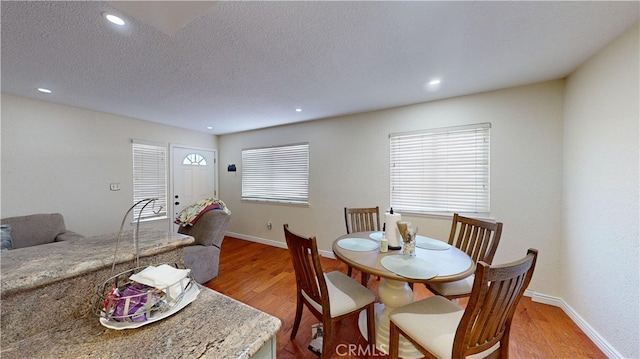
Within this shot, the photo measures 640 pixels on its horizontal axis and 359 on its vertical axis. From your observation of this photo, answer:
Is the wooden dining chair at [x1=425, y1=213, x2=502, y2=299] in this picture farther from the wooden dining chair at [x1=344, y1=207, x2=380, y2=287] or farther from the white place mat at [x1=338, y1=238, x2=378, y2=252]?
the wooden dining chair at [x1=344, y1=207, x2=380, y2=287]

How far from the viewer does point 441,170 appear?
2822 millimetres

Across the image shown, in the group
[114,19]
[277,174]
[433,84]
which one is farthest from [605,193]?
[277,174]

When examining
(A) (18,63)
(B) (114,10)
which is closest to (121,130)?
(A) (18,63)

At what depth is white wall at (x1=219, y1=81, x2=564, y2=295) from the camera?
2305mm

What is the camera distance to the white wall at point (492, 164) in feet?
7.56

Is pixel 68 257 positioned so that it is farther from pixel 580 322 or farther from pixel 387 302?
pixel 580 322

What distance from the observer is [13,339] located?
647 mm

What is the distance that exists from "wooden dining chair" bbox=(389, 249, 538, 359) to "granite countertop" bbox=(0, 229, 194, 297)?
1342mm

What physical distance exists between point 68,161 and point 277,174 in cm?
291

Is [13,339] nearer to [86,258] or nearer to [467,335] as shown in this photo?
[86,258]

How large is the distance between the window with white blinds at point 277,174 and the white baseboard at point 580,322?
3077 millimetres

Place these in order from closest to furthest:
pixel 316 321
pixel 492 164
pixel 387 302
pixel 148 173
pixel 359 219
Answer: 1. pixel 387 302
2. pixel 316 321
3. pixel 492 164
4. pixel 359 219
5. pixel 148 173

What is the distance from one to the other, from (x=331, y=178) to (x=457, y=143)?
5.91 ft

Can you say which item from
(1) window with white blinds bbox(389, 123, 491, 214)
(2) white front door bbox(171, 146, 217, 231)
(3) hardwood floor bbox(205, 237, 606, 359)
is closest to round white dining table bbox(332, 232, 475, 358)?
(3) hardwood floor bbox(205, 237, 606, 359)
